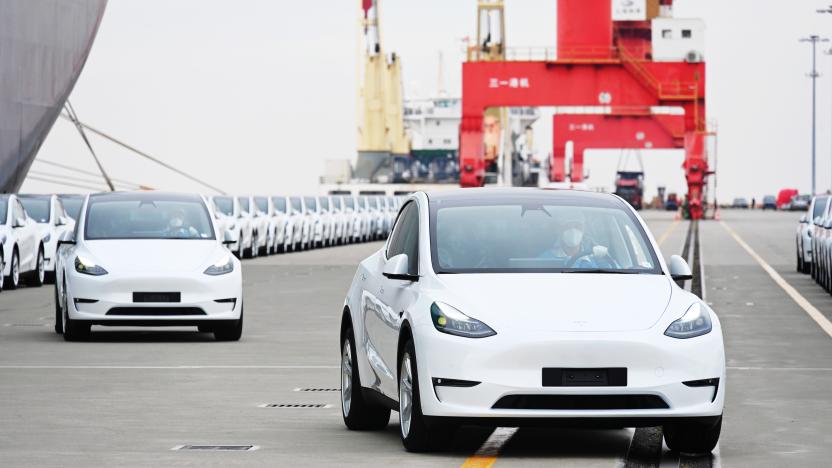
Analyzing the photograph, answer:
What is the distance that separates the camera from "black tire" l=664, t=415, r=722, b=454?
938 cm

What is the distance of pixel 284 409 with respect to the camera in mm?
12039

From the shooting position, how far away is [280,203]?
171 ft

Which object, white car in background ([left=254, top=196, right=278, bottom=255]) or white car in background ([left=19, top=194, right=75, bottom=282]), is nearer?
white car in background ([left=19, top=194, right=75, bottom=282])

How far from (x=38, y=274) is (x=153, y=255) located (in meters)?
13.7

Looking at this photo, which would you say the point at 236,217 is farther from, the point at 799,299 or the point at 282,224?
the point at 799,299

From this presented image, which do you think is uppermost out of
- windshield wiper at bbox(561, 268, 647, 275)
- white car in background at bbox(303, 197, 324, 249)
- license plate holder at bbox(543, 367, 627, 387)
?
windshield wiper at bbox(561, 268, 647, 275)

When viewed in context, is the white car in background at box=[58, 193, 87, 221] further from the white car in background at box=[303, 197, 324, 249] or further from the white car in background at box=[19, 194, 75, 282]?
the white car in background at box=[303, 197, 324, 249]

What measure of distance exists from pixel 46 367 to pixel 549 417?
716cm

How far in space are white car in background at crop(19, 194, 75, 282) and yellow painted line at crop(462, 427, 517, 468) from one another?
21081mm

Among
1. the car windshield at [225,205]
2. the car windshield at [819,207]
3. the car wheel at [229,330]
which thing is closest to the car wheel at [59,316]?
the car wheel at [229,330]

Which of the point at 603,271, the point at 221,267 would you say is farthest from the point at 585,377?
the point at 221,267

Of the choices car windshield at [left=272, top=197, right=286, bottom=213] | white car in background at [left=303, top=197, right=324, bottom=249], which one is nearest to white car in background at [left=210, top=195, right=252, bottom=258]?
car windshield at [left=272, top=197, right=286, bottom=213]

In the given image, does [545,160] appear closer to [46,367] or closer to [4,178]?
[4,178]

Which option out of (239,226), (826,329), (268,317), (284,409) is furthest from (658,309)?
(239,226)
